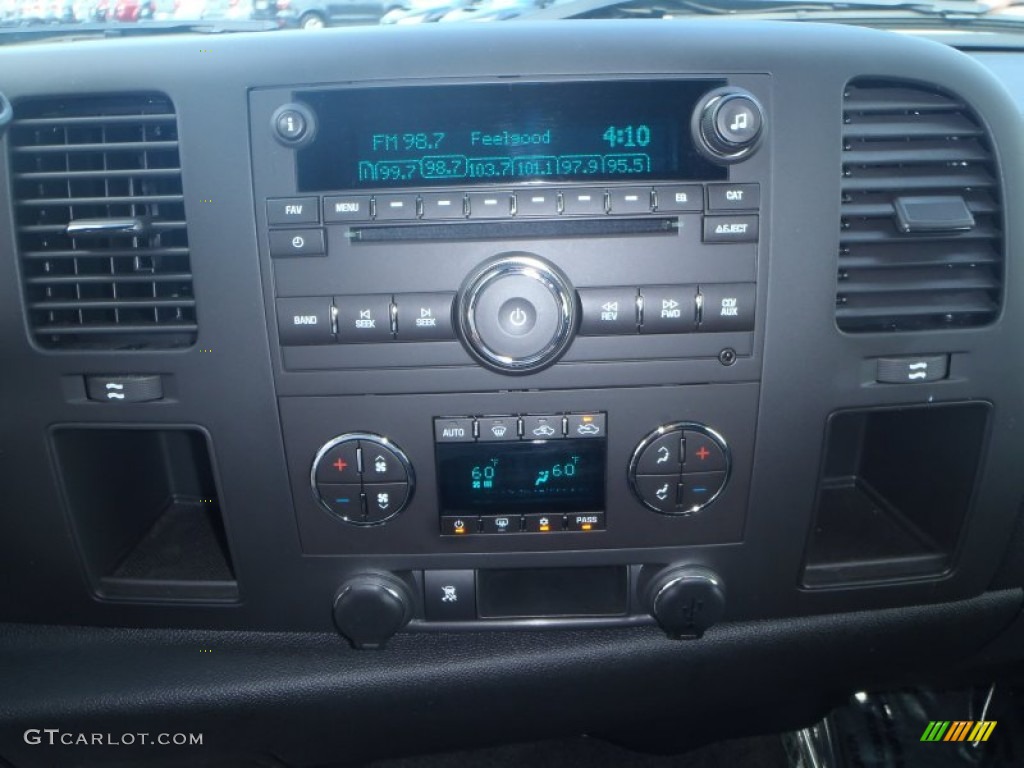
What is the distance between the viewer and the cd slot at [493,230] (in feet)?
3.50

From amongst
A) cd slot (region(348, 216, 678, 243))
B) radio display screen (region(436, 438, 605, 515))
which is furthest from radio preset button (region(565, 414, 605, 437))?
cd slot (region(348, 216, 678, 243))

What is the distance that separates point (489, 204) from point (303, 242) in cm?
23

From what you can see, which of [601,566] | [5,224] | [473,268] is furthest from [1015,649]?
[5,224]

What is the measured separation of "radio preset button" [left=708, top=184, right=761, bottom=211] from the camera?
1.08 meters

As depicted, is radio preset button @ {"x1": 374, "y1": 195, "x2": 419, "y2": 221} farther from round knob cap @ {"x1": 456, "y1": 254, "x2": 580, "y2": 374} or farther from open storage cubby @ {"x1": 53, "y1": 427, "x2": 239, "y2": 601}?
open storage cubby @ {"x1": 53, "y1": 427, "x2": 239, "y2": 601}

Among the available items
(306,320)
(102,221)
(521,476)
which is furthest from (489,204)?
(102,221)

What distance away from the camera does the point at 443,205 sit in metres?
1.06

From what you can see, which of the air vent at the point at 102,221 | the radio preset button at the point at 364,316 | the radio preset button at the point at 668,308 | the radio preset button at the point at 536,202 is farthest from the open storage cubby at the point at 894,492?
the air vent at the point at 102,221

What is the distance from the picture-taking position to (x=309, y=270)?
108cm

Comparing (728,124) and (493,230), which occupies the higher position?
(728,124)

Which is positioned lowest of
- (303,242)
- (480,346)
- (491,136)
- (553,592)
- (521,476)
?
(553,592)

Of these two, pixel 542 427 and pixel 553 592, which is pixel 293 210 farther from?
pixel 553 592

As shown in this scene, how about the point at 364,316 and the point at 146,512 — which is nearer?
the point at 364,316

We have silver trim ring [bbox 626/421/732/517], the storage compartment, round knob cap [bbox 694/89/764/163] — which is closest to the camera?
round knob cap [bbox 694/89/764/163]
